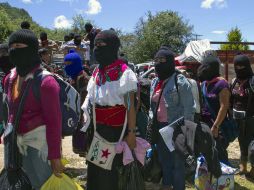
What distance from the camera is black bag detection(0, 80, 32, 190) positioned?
3.19 metres

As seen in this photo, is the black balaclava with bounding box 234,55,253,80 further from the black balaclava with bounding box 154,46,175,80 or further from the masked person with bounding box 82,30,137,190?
the masked person with bounding box 82,30,137,190

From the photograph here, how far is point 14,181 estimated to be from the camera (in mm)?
3186

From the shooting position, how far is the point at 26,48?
3.29 metres

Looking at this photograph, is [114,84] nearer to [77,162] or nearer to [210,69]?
[210,69]

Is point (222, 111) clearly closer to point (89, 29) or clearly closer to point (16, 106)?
point (16, 106)

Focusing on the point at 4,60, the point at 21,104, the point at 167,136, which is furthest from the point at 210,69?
the point at 21,104

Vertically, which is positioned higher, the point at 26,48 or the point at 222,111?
the point at 26,48

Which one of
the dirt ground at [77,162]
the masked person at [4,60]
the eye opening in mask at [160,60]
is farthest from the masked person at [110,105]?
the dirt ground at [77,162]

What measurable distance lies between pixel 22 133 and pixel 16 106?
222 mm

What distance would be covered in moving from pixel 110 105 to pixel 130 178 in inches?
29.3

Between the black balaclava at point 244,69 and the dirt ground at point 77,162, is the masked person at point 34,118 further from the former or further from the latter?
the black balaclava at point 244,69

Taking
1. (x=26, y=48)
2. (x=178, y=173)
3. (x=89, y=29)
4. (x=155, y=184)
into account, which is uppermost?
(x=89, y=29)

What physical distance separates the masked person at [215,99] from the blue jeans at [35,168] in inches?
113

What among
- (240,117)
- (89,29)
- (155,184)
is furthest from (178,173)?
(89,29)
